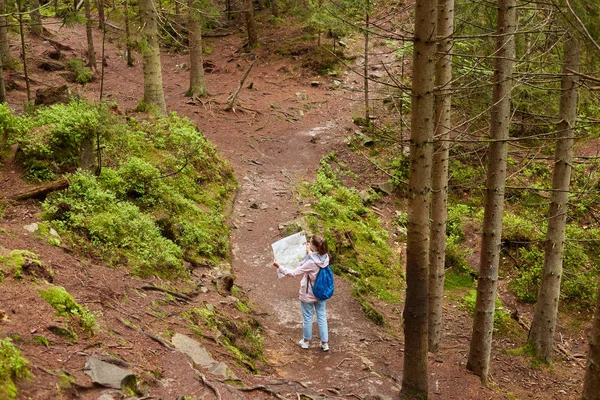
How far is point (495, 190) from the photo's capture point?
6.95 metres

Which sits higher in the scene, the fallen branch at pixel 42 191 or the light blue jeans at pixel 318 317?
the fallen branch at pixel 42 191

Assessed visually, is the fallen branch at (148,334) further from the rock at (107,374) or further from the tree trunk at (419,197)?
the tree trunk at (419,197)

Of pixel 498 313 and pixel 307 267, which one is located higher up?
pixel 307 267

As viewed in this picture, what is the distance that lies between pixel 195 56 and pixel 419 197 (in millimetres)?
15381

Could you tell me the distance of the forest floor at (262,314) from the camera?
16.1 feet

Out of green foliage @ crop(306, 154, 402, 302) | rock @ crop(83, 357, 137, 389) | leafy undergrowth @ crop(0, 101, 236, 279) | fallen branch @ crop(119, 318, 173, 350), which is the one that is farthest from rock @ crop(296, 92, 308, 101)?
rock @ crop(83, 357, 137, 389)

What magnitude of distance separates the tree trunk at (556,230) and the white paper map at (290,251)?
14.3 ft

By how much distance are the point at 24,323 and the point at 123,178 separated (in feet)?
17.8

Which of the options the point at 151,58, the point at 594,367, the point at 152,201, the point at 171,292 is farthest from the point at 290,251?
the point at 151,58

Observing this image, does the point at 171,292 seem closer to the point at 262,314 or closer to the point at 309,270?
the point at 262,314

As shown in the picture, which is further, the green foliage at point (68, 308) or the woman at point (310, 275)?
the woman at point (310, 275)

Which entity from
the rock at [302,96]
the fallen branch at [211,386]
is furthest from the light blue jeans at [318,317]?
the rock at [302,96]

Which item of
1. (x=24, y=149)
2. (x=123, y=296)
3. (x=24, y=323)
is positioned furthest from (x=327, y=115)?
(x=24, y=323)

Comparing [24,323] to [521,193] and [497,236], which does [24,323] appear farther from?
[521,193]
